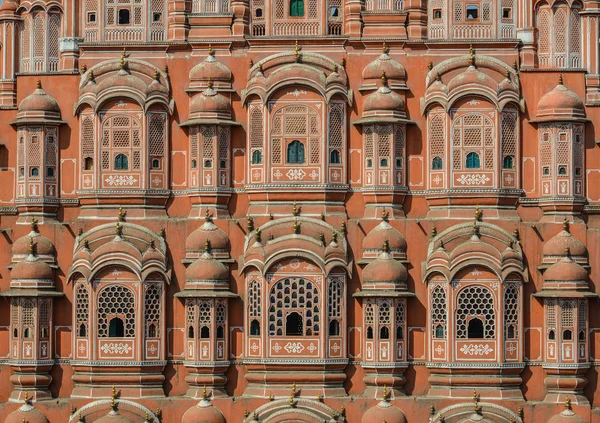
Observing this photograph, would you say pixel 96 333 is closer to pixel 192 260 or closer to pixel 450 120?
pixel 192 260

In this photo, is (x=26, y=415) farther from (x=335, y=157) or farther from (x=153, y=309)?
(x=335, y=157)

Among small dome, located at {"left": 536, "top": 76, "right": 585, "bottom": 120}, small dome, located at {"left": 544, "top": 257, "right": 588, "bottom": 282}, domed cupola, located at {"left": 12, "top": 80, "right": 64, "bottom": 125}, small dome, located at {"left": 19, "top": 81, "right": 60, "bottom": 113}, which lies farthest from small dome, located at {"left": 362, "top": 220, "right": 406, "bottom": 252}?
small dome, located at {"left": 19, "top": 81, "right": 60, "bottom": 113}

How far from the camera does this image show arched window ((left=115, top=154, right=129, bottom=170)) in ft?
159

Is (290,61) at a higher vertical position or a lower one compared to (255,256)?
higher

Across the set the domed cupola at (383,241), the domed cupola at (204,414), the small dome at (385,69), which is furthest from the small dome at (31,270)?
Result: the small dome at (385,69)

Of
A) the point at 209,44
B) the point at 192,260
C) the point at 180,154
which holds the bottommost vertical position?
the point at 192,260

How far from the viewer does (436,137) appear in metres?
48.1

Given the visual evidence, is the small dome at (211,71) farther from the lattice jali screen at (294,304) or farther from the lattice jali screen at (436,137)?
the lattice jali screen at (294,304)

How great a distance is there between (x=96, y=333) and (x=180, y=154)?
5852 millimetres

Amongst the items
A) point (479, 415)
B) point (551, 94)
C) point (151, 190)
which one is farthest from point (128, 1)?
point (479, 415)

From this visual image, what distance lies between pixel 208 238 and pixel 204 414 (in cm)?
508

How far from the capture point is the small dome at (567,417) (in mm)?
46156

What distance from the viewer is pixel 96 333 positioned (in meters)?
47.5

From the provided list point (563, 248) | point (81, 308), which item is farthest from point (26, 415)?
point (563, 248)
